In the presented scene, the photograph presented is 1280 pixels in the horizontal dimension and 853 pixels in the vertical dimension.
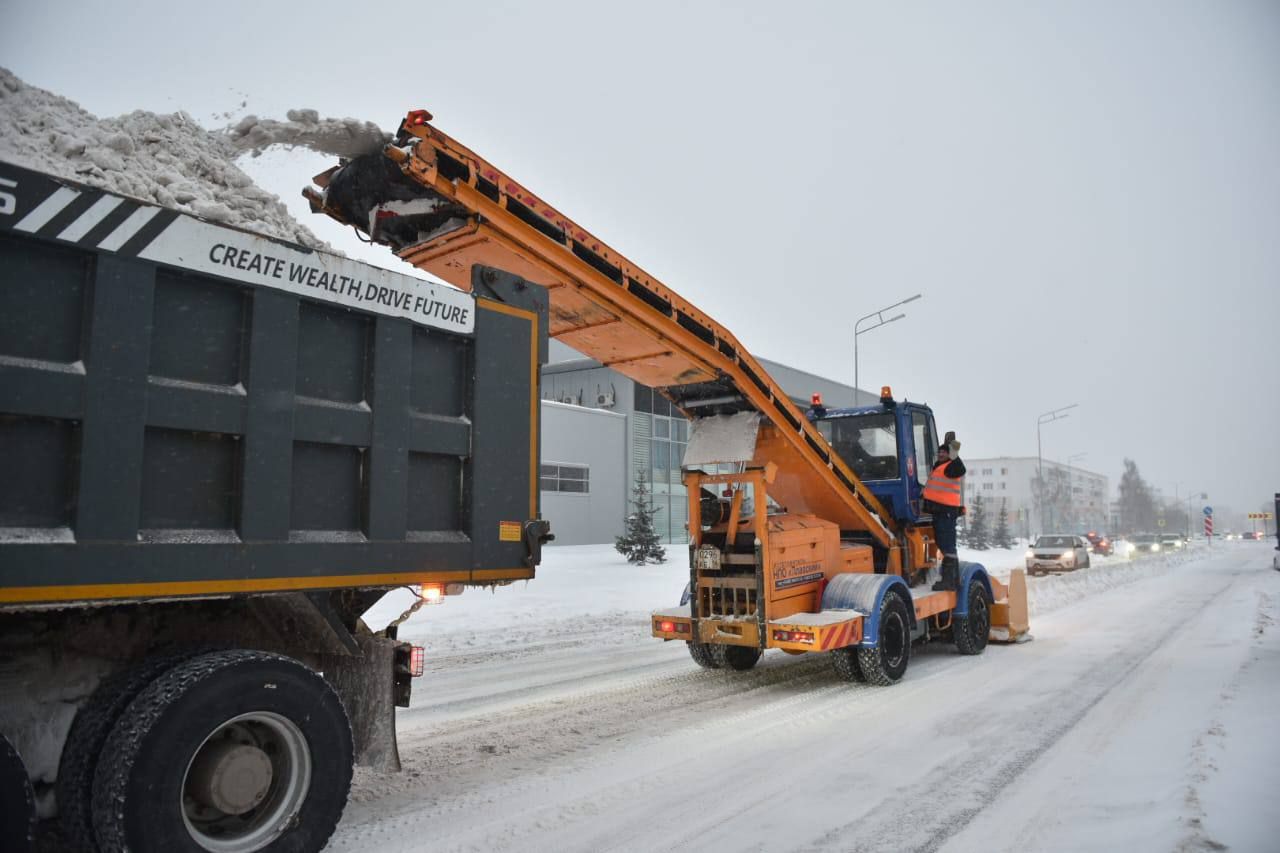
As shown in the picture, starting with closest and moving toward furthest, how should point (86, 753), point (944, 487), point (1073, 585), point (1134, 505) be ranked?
point (86, 753) < point (944, 487) < point (1073, 585) < point (1134, 505)

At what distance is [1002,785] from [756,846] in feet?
5.69

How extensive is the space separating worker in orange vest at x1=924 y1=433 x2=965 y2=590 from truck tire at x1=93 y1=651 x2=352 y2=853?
6.67 m

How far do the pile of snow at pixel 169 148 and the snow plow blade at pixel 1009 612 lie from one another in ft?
29.2

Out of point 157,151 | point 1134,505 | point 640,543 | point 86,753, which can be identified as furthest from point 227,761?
point 1134,505

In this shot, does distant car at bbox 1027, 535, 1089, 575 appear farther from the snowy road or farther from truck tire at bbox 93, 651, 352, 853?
truck tire at bbox 93, 651, 352, 853

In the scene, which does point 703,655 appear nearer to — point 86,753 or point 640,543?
point 86,753

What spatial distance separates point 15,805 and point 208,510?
1.08m

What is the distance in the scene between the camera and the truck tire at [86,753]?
290cm

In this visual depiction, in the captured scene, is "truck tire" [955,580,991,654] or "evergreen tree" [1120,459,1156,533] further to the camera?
"evergreen tree" [1120,459,1156,533]

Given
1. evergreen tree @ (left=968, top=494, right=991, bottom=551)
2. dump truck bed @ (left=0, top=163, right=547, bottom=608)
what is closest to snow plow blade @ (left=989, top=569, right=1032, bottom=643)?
dump truck bed @ (left=0, top=163, right=547, bottom=608)

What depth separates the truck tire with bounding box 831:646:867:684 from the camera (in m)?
7.43

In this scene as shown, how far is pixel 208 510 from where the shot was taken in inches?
121

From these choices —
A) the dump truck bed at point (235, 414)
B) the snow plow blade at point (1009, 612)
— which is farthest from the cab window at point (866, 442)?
the dump truck bed at point (235, 414)

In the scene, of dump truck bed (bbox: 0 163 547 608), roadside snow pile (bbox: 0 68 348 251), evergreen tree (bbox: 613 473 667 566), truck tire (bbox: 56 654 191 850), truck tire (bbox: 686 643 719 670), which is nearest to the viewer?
dump truck bed (bbox: 0 163 547 608)
